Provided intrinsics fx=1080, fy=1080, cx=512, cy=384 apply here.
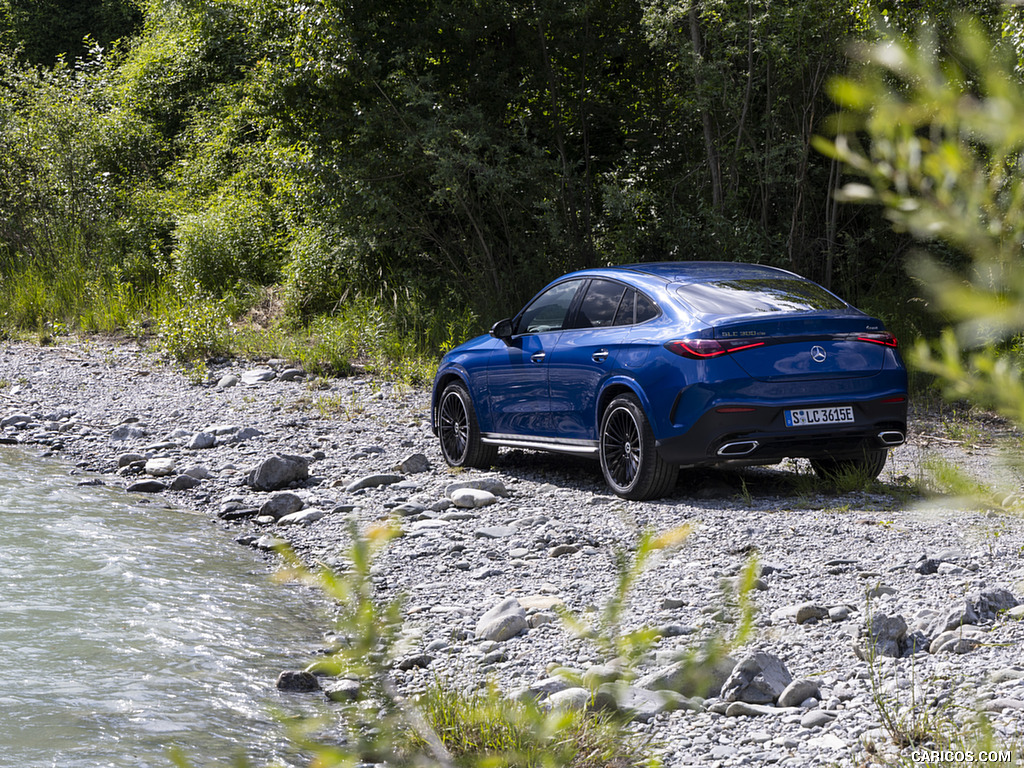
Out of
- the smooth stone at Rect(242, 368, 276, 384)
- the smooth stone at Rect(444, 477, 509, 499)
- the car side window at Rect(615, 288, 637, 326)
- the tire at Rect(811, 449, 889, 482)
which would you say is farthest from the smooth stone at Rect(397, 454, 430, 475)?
the smooth stone at Rect(242, 368, 276, 384)

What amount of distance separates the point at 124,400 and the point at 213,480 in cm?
509

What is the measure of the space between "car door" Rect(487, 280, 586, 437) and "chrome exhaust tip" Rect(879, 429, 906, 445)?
2.55 metres

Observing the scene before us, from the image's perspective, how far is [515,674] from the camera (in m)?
4.87

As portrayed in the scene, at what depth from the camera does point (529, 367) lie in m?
8.83

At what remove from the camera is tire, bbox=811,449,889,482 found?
782cm

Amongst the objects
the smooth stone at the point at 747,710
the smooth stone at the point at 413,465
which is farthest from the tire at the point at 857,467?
the smooth stone at the point at 747,710

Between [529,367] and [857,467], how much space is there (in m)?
2.66

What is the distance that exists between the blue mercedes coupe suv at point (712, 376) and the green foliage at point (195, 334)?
972cm

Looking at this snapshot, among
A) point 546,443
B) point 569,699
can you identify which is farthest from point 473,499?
point 569,699

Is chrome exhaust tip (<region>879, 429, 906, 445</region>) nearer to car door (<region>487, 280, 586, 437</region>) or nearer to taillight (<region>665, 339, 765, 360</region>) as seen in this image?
taillight (<region>665, 339, 765, 360</region>)

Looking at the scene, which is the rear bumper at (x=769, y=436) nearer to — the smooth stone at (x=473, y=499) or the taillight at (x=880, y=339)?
the taillight at (x=880, y=339)

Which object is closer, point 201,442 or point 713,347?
point 713,347

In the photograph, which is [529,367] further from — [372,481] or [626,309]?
[372,481]

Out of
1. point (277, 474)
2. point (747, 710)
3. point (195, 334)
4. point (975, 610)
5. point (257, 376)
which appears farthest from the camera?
point (195, 334)
